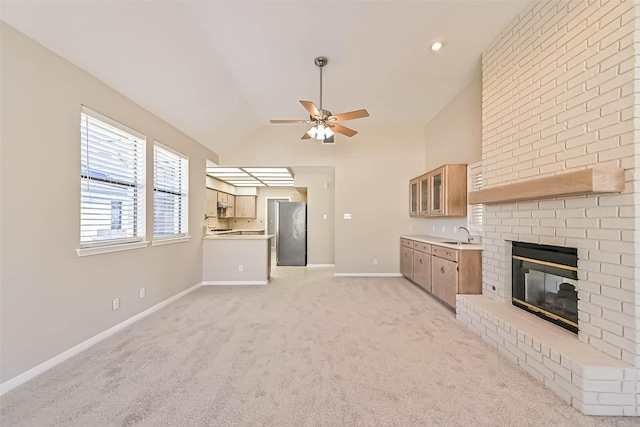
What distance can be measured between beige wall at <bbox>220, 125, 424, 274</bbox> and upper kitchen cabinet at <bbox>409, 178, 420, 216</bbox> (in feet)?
0.69

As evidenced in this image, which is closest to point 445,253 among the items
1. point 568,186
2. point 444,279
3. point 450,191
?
point 444,279

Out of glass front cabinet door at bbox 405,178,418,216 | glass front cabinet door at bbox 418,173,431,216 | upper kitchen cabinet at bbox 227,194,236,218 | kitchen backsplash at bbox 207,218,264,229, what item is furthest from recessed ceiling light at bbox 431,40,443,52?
kitchen backsplash at bbox 207,218,264,229

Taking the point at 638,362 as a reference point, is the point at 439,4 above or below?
above

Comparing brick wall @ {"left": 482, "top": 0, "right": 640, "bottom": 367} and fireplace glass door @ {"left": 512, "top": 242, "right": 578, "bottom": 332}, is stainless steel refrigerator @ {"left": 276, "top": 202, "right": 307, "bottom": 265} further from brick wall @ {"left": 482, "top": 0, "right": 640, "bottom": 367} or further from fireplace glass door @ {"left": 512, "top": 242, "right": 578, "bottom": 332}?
fireplace glass door @ {"left": 512, "top": 242, "right": 578, "bottom": 332}

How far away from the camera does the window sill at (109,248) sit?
8.27 feet

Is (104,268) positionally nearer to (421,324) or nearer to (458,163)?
(421,324)

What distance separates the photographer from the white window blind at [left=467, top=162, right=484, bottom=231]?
3787 millimetres

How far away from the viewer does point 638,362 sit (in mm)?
1668

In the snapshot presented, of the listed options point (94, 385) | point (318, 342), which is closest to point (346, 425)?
point (318, 342)

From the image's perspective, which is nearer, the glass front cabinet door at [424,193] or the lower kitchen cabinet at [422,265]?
the lower kitchen cabinet at [422,265]

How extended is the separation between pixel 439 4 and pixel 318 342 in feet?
11.2

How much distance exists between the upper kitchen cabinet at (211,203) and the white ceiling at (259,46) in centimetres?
296

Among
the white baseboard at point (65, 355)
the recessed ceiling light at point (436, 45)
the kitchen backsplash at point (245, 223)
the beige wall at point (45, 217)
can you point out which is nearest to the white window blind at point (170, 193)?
the beige wall at point (45, 217)

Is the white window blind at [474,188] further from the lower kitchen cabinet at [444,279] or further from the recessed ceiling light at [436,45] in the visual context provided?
the recessed ceiling light at [436,45]
